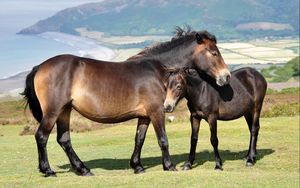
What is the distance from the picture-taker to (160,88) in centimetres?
1085

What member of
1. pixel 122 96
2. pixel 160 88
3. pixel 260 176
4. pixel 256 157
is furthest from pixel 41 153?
pixel 256 157

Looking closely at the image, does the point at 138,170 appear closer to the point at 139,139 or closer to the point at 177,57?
the point at 139,139

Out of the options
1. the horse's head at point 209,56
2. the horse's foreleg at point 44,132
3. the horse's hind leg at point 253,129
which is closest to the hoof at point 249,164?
the horse's hind leg at point 253,129

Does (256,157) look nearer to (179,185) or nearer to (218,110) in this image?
(218,110)

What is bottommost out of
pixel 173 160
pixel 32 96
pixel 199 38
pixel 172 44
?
pixel 173 160

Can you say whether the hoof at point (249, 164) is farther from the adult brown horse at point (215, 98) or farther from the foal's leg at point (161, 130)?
the foal's leg at point (161, 130)

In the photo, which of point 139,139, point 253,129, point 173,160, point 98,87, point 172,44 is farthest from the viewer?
point 253,129

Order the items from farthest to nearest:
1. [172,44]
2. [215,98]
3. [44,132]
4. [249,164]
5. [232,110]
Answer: [249,164] → [232,110] → [215,98] → [172,44] → [44,132]

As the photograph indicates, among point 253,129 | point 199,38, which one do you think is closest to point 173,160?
point 253,129

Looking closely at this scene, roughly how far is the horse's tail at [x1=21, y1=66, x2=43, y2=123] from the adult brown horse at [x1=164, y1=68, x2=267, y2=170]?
2713 mm

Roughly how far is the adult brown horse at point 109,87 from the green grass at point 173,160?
89cm

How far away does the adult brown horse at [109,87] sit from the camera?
10.3 meters

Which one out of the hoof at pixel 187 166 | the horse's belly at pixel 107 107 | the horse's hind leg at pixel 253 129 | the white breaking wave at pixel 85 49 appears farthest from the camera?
the white breaking wave at pixel 85 49

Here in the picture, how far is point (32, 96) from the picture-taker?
10906 mm
